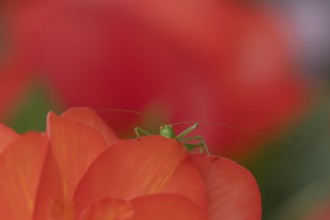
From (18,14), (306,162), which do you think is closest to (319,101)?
(306,162)

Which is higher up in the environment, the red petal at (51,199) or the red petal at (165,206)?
the red petal at (51,199)

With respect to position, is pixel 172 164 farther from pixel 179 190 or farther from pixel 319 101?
pixel 319 101

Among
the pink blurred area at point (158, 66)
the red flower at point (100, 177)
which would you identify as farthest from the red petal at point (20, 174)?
the pink blurred area at point (158, 66)

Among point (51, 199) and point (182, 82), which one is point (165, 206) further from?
point (182, 82)

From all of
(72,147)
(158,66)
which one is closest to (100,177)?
(72,147)

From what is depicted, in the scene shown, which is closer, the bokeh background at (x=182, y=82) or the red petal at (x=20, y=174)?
the red petal at (x=20, y=174)

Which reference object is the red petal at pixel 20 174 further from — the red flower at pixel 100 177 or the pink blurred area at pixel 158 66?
the pink blurred area at pixel 158 66

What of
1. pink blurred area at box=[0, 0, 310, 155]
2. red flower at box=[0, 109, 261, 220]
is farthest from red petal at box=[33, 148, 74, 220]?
pink blurred area at box=[0, 0, 310, 155]
